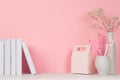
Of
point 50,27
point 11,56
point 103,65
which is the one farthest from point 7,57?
point 103,65

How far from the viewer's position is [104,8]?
5.52 feet

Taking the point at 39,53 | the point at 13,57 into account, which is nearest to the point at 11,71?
the point at 13,57

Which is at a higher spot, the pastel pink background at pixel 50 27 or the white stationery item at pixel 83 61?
the pastel pink background at pixel 50 27

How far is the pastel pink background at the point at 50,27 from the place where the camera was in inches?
63.6

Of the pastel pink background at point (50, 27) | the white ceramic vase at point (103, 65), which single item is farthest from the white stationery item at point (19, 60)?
the white ceramic vase at point (103, 65)

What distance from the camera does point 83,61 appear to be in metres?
1.47

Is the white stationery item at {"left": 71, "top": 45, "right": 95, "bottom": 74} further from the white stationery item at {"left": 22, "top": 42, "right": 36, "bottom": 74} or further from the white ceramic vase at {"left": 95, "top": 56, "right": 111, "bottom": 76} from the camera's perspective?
the white stationery item at {"left": 22, "top": 42, "right": 36, "bottom": 74}

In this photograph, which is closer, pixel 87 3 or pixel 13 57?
pixel 13 57

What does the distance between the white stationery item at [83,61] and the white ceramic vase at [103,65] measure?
0.06 meters

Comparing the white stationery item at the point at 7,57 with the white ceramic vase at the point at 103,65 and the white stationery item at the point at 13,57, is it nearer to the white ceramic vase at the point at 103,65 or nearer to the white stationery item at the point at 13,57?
the white stationery item at the point at 13,57

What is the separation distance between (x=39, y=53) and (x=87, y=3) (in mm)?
479

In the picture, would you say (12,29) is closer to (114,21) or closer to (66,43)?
(66,43)

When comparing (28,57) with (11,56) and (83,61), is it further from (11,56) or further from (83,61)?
(83,61)

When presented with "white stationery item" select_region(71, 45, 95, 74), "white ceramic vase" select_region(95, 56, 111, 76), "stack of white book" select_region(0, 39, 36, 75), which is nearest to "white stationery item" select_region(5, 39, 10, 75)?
"stack of white book" select_region(0, 39, 36, 75)
